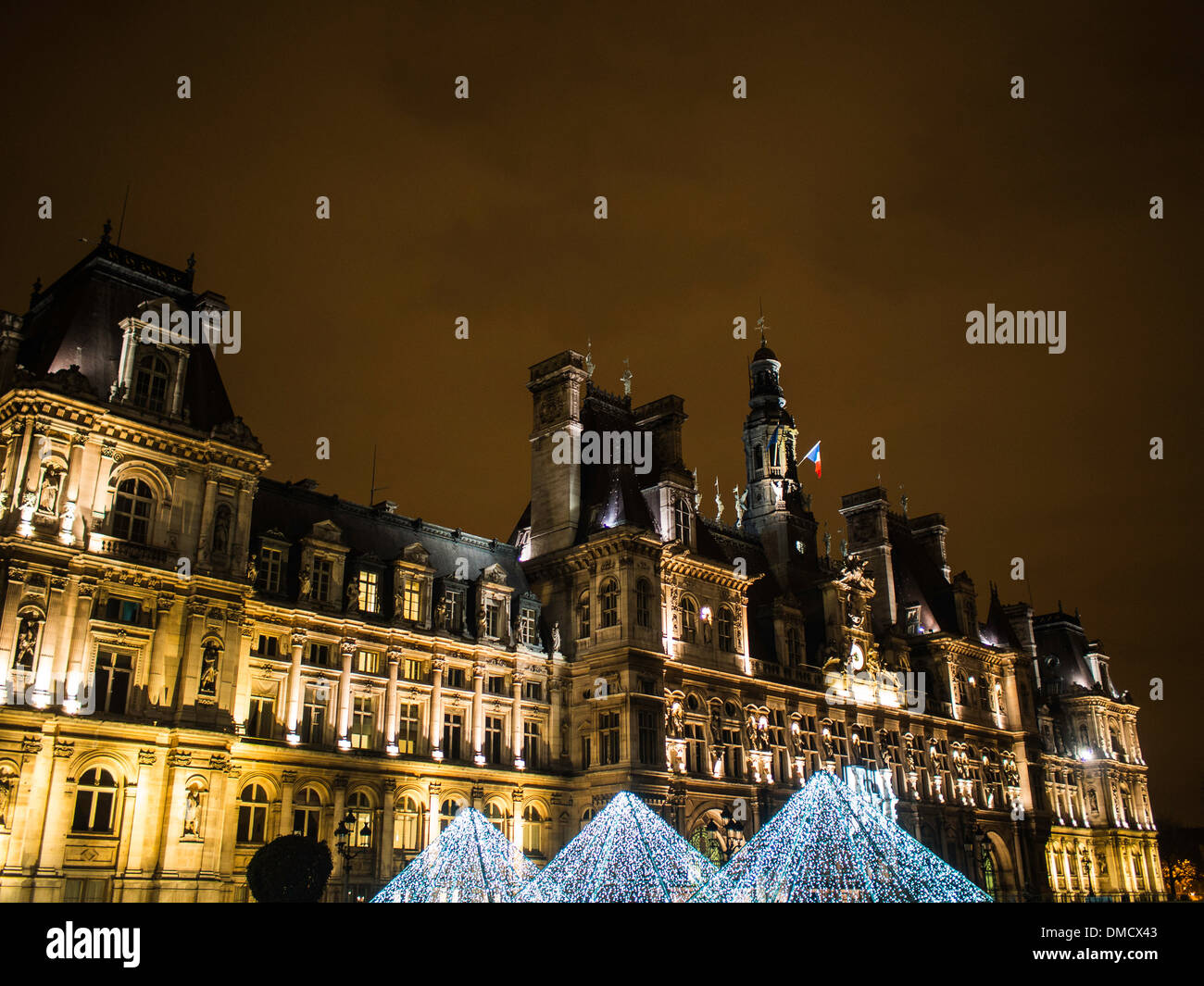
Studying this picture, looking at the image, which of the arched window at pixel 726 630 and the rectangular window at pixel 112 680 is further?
the arched window at pixel 726 630

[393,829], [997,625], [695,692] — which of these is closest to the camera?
[393,829]

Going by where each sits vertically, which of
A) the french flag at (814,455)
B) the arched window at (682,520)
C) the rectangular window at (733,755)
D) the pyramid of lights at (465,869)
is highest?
the french flag at (814,455)

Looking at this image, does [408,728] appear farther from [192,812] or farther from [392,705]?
[192,812]

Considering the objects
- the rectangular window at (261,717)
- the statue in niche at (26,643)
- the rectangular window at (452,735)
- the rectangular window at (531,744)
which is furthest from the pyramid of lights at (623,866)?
the statue in niche at (26,643)

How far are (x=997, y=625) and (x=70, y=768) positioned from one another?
69.4m

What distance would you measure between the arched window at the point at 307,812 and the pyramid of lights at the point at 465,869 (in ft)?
12.2

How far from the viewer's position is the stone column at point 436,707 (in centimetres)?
4584

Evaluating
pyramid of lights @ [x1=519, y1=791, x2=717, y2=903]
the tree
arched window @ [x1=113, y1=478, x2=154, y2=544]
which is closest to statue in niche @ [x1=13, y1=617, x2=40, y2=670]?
arched window @ [x1=113, y1=478, x2=154, y2=544]

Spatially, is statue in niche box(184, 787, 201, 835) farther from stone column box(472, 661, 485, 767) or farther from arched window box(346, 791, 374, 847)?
stone column box(472, 661, 485, 767)

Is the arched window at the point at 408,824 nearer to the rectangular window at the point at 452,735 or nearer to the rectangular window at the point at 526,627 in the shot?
the rectangular window at the point at 452,735

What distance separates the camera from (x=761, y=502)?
7662 centimetres

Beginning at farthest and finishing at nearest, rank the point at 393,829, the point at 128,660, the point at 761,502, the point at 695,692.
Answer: the point at 761,502 → the point at 695,692 → the point at 393,829 → the point at 128,660
